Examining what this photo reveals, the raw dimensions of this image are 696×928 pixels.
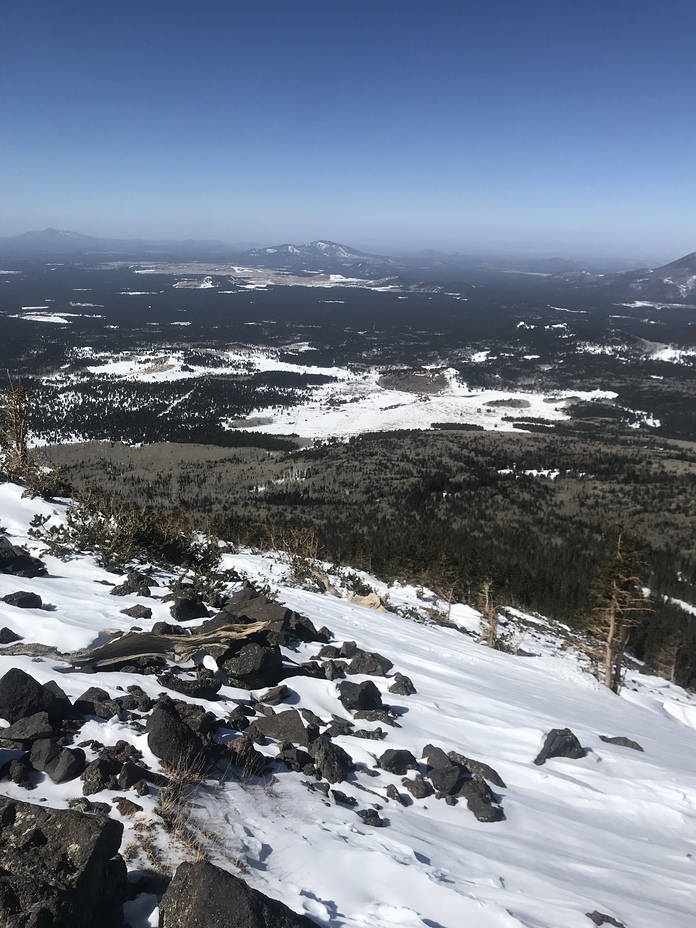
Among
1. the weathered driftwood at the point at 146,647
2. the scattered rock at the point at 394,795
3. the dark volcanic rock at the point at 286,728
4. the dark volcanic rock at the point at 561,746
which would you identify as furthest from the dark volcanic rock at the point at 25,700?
the dark volcanic rock at the point at 561,746

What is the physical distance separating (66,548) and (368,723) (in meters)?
9.15

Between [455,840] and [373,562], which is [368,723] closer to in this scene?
[455,840]

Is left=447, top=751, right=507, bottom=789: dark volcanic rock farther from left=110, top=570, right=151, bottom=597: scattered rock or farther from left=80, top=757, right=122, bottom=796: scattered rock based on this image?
left=110, top=570, right=151, bottom=597: scattered rock

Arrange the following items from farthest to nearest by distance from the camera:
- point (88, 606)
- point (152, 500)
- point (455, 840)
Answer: point (152, 500)
point (88, 606)
point (455, 840)

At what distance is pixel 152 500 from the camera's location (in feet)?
248

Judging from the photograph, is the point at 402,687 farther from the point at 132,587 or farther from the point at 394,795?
the point at 132,587

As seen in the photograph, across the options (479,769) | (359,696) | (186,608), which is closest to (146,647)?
(186,608)

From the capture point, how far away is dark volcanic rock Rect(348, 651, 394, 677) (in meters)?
9.98

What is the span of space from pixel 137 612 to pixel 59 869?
6.52 metres

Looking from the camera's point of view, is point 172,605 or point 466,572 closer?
point 172,605

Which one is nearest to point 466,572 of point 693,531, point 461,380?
point 693,531

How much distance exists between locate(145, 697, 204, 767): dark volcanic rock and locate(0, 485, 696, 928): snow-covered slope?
169mm

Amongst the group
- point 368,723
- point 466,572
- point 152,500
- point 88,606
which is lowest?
point 152,500

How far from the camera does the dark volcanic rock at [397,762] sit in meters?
6.91
